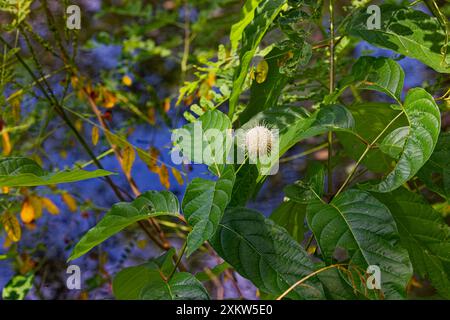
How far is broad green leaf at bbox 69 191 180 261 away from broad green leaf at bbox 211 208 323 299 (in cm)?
6

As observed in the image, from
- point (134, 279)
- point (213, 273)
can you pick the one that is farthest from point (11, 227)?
point (213, 273)

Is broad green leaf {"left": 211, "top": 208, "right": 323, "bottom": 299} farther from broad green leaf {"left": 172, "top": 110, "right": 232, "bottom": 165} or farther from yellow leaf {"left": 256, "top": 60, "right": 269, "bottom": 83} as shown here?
yellow leaf {"left": 256, "top": 60, "right": 269, "bottom": 83}

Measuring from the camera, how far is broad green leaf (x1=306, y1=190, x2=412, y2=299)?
0.61m

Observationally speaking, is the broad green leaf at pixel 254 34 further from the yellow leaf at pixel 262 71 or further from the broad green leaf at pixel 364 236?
the broad green leaf at pixel 364 236

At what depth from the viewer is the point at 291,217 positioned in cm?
87

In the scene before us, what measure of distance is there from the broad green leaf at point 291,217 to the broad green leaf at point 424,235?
0.49ft

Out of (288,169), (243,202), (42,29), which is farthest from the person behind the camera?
(288,169)

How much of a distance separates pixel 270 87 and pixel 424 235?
0.26 m

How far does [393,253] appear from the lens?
0.62m

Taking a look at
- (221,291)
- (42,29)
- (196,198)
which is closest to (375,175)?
(221,291)

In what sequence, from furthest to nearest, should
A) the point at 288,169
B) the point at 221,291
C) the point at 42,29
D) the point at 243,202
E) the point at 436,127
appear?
the point at 288,169 → the point at 42,29 → the point at 221,291 → the point at 243,202 → the point at 436,127

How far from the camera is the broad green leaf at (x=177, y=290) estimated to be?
2.00ft
